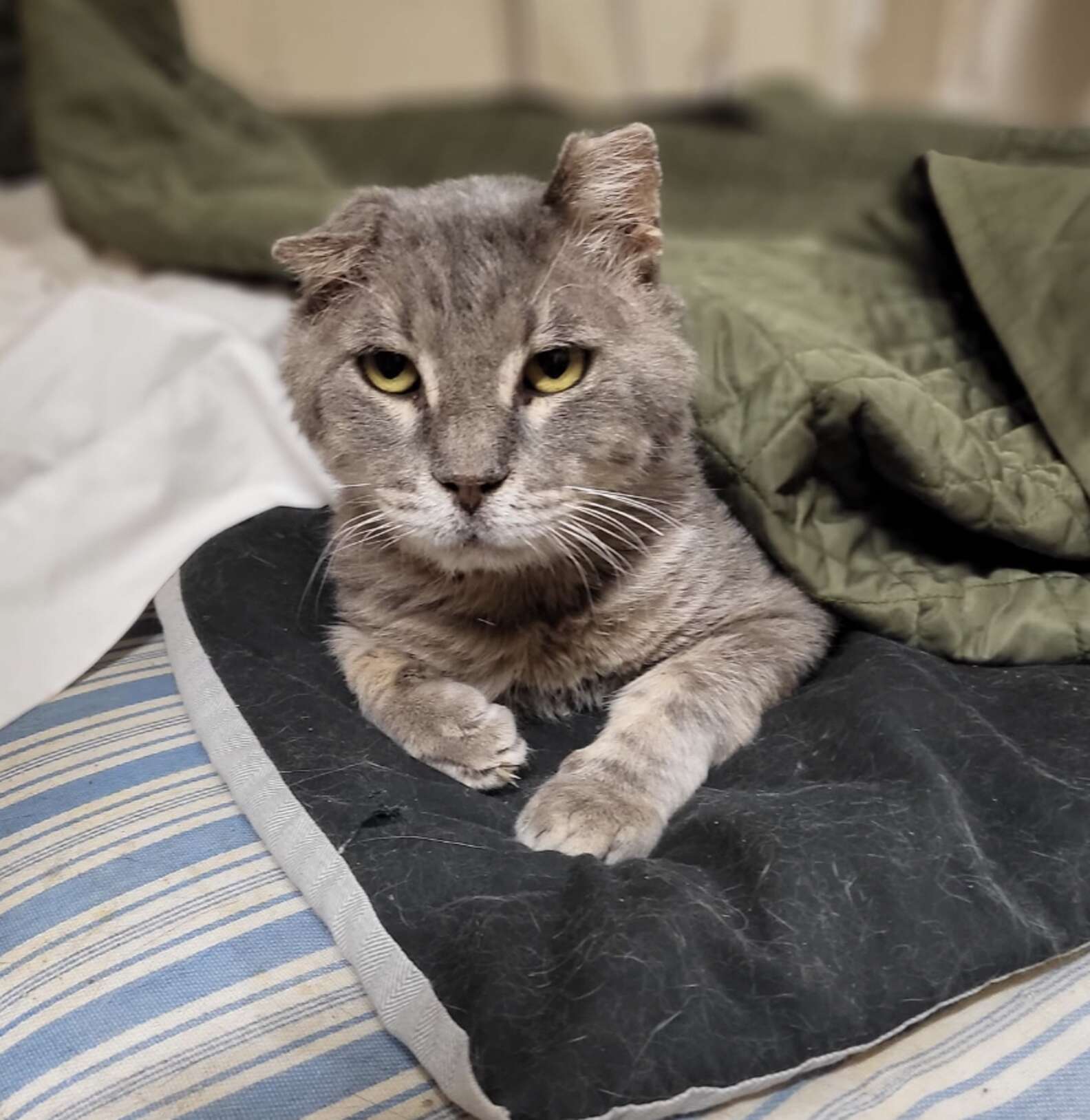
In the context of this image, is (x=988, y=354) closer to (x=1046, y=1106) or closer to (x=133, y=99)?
(x=1046, y=1106)

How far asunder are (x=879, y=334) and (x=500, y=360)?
2.21 ft

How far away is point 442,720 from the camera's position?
1073 millimetres

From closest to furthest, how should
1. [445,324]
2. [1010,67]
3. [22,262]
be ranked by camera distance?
[445,324], [22,262], [1010,67]

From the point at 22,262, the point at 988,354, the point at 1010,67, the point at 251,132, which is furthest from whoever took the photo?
the point at 1010,67

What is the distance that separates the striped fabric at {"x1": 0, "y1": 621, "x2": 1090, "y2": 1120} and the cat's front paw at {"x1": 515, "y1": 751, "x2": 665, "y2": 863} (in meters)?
0.20

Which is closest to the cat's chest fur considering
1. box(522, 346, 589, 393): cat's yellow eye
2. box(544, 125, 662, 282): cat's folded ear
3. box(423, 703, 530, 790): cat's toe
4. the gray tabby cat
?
the gray tabby cat

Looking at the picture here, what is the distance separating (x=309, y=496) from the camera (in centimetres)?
154

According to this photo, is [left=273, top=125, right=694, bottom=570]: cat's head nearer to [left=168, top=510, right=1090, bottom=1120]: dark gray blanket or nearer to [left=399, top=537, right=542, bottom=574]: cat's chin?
[left=399, top=537, right=542, bottom=574]: cat's chin

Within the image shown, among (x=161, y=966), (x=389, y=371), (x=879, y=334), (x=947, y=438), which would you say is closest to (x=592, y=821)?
(x=161, y=966)

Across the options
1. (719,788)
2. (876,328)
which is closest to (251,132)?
(876,328)

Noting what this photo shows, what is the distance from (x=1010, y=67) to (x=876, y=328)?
2208mm

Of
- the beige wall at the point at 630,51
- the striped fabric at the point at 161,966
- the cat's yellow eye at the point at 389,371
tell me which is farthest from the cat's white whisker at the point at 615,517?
the beige wall at the point at 630,51

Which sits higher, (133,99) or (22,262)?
(133,99)

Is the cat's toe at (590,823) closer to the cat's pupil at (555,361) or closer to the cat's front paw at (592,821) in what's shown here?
the cat's front paw at (592,821)
